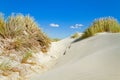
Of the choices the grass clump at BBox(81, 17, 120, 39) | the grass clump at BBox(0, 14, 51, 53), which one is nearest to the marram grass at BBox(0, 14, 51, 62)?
the grass clump at BBox(0, 14, 51, 53)

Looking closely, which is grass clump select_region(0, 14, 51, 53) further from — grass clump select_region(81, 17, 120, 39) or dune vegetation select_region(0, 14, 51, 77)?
grass clump select_region(81, 17, 120, 39)

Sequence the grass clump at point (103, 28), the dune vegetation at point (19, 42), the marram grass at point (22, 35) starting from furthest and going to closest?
the grass clump at point (103, 28) → the marram grass at point (22, 35) → the dune vegetation at point (19, 42)

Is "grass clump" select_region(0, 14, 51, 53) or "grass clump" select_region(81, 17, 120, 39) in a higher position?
"grass clump" select_region(81, 17, 120, 39)

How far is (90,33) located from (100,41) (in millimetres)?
2243

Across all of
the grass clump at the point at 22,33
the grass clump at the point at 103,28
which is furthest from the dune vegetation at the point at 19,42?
the grass clump at the point at 103,28

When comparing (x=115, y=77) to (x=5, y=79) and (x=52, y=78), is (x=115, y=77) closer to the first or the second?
(x=52, y=78)

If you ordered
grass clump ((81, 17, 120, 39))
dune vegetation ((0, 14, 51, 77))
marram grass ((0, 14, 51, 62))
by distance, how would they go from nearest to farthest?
1. dune vegetation ((0, 14, 51, 77))
2. marram grass ((0, 14, 51, 62))
3. grass clump ((81, 17, 120, 39))

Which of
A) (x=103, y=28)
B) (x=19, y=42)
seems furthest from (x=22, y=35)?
(x=103, y=28)

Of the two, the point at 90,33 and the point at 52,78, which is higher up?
the point at 90,33

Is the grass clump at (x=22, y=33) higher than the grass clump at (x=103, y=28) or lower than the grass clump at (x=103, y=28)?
lower

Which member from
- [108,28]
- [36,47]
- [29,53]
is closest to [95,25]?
[108,28]

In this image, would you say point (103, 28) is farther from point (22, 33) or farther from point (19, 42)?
point (19, 42)

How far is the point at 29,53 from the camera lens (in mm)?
6887

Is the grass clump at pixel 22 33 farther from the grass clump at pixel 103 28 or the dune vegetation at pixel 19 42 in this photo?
the grass clump at pixel 103 28
